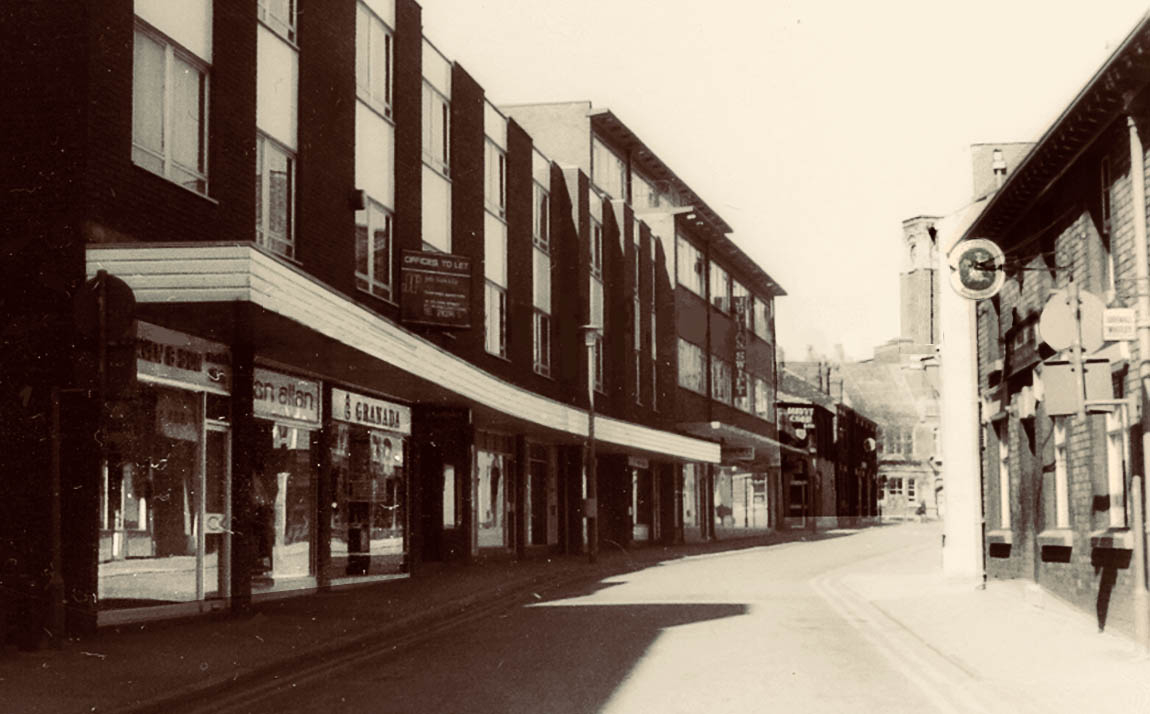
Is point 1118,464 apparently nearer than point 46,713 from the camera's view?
No

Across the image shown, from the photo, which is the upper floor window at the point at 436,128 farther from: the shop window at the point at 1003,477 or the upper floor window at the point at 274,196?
the shop window at the point at 1003,477

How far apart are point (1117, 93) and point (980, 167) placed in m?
12.2

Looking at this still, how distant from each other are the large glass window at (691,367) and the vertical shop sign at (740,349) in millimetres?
6166

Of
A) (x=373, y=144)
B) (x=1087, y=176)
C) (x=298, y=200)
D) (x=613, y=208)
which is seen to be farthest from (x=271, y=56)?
(x=613, y=208)

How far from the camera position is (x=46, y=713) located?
9336 mm

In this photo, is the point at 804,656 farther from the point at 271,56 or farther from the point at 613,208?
the point at 613,208

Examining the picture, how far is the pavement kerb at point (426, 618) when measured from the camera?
10.6 meters

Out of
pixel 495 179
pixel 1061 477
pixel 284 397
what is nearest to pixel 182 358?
pixel 284 397

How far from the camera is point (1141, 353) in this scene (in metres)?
13.3

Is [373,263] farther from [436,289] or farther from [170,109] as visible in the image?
[170,109]

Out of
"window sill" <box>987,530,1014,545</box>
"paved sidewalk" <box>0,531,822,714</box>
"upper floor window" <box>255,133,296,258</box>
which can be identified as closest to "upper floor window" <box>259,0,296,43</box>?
"upper floor window" <box>255,133,296,258</box>

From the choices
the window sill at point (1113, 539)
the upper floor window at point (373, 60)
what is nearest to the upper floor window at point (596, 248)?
the upper floor window at point (373, 60)

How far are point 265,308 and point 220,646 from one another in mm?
3476

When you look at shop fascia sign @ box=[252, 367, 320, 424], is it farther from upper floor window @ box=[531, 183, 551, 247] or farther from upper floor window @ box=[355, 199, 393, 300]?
upper floor window @ box=[531, 183, 551, 247]
